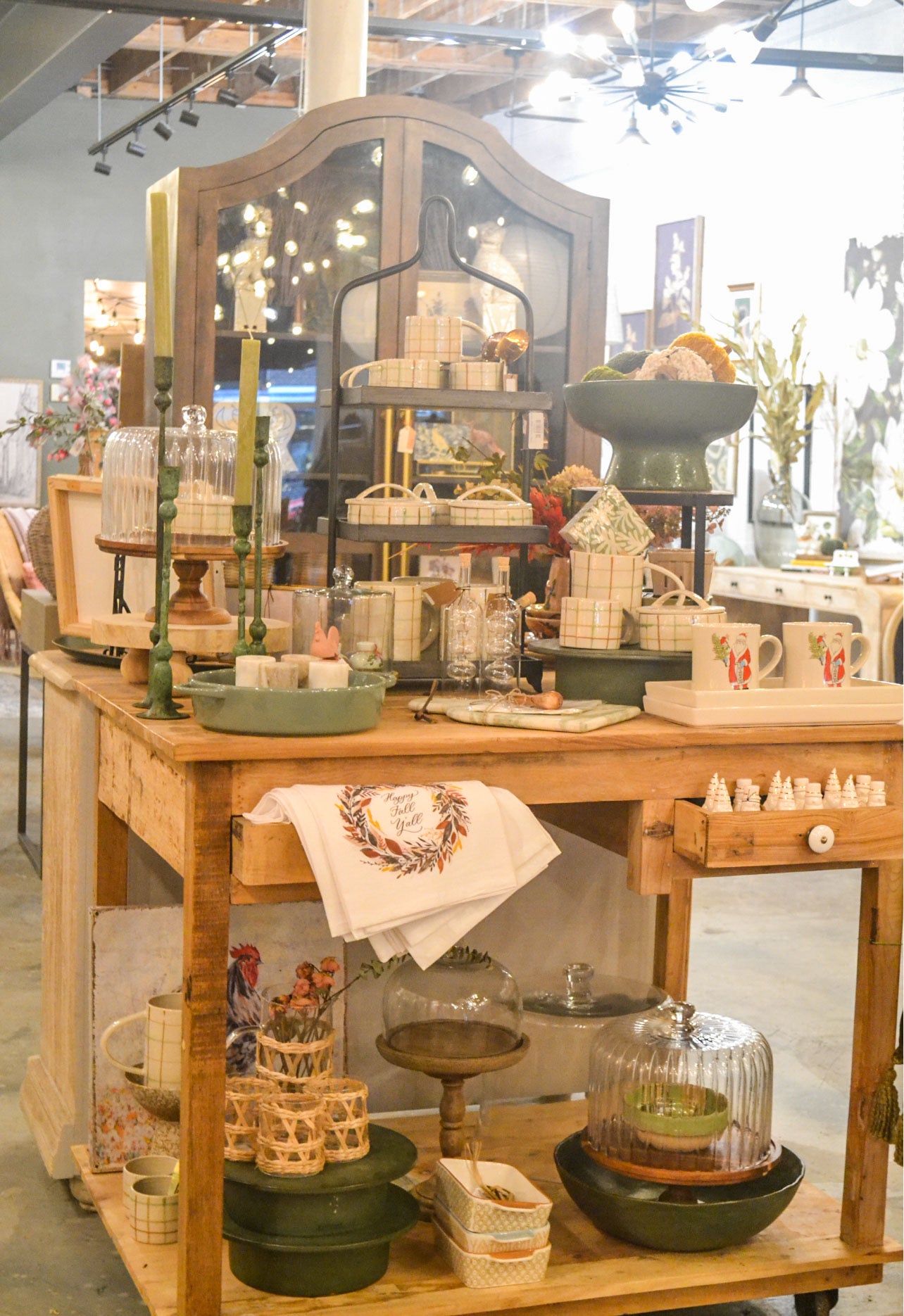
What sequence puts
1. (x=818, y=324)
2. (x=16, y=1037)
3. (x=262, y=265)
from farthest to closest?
(x=818, y=324) → (x=262, y=265) → (x=16, y=1037)

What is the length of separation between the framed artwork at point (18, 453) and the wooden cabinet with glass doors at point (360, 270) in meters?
7.81

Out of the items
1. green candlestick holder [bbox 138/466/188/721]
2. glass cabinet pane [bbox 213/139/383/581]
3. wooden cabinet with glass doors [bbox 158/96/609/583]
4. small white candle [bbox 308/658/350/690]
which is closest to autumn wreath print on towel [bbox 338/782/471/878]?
small white candle [bbox 308/658/350/690]

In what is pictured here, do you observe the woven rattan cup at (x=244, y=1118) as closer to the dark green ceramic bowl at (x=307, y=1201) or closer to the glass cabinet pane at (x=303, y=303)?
the dark green ceramic bowl at (x=307, y=1201)

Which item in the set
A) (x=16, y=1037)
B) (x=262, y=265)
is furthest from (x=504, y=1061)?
(x=262, y=265)

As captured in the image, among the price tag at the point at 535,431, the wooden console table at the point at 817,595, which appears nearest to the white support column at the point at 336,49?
the wooden console table at the point at 817,595

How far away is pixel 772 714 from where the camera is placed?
209 centimetres

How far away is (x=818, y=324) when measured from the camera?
800 cm

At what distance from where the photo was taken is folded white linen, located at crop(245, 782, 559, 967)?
1.79 meters

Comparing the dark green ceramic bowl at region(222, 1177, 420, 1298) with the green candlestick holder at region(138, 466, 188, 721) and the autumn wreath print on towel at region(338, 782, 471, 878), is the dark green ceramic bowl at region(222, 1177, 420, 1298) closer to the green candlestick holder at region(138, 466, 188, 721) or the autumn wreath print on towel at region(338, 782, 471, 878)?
the autumn wreath print on towel at region(338, 782, 471, 878)

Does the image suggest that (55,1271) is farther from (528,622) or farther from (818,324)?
(818,324)

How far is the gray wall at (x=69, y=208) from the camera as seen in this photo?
451 inches

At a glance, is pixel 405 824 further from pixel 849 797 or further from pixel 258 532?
pixel 849 797

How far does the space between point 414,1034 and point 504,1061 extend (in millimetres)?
156

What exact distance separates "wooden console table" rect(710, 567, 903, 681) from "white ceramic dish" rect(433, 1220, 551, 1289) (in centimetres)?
424
